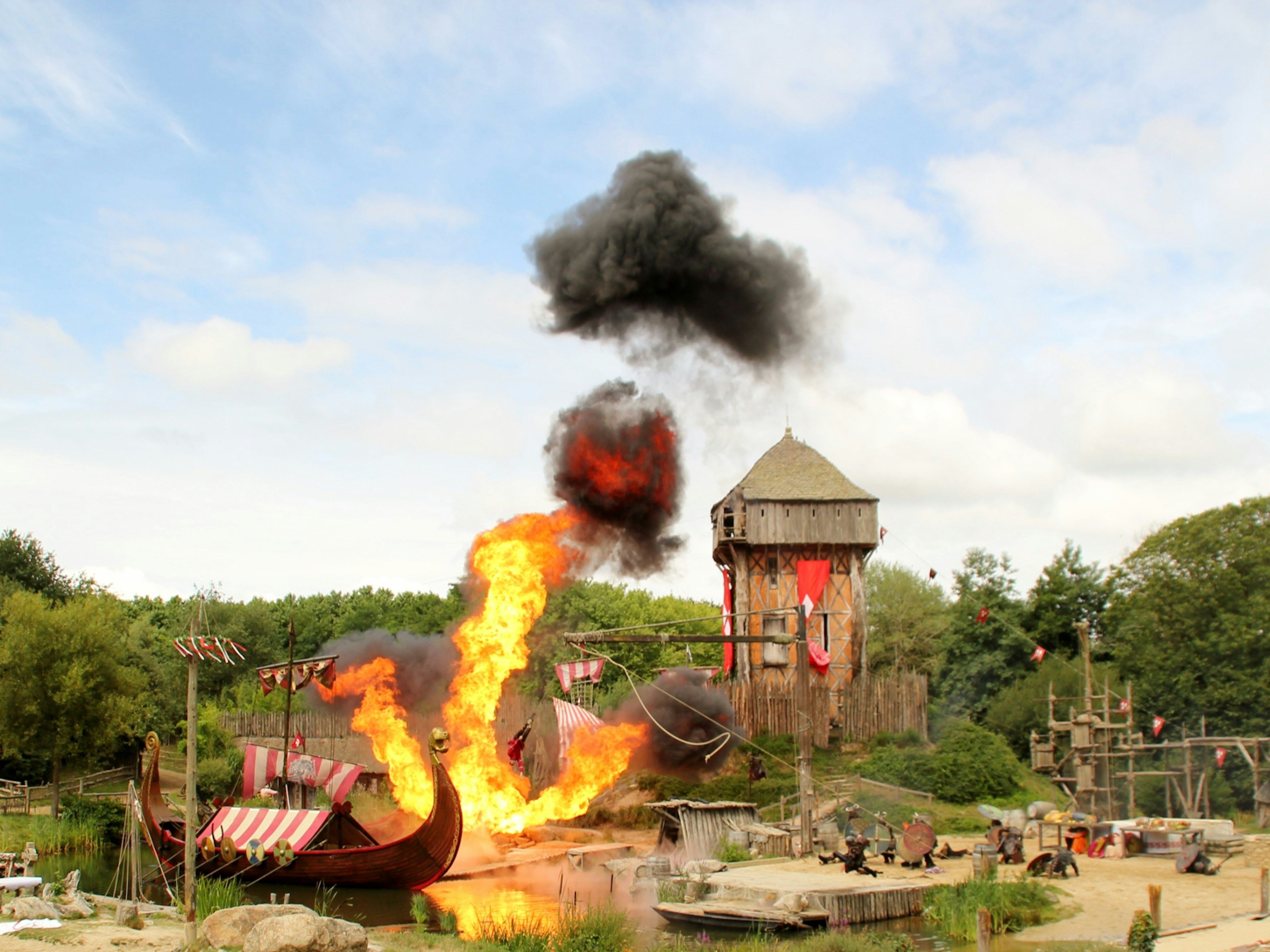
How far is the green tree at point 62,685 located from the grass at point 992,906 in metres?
27.0

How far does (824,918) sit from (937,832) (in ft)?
38.1

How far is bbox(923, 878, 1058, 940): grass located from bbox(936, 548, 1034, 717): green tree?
2566cm

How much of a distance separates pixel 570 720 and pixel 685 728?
8024 millimetres

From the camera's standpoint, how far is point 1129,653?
116 ft

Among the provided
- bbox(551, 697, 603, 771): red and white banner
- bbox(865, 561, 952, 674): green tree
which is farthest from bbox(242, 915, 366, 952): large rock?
bbox(865, 561, 952, 674): green tree

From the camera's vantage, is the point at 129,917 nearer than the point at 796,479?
Yes

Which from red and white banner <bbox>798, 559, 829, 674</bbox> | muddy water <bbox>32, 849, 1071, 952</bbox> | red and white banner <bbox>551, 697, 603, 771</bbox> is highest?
red and white banner <bbox>798, 559, 829, 674</bbox>

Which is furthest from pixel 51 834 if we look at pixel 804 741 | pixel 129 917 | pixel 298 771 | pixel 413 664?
pixel 804 741

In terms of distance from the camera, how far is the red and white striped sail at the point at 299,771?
28078mm

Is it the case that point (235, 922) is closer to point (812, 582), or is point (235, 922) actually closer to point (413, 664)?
point (812, 582)

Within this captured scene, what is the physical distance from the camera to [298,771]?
93.9 feet

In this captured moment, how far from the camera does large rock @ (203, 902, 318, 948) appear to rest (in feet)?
51.3

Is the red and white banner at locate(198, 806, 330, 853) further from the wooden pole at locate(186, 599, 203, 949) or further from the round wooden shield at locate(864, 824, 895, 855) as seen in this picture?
the round wooden shield at locate(864, 824, 895, 855)

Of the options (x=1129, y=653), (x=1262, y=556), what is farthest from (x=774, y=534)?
(x=1262, y=556)
